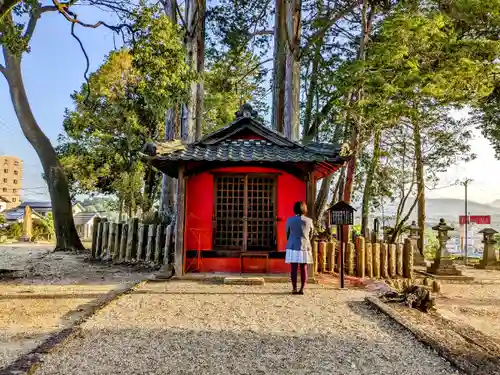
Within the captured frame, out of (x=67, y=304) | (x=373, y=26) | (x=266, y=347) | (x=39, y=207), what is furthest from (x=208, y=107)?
(x=39, y=207)

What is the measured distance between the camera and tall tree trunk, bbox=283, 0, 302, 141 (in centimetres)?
1457

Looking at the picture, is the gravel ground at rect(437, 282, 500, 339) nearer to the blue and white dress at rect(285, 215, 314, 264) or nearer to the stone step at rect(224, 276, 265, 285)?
the blue and white dress at rect(285, 215, 314, 264)

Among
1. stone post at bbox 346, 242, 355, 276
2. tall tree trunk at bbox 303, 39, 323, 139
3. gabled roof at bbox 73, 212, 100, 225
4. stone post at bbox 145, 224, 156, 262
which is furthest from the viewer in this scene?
gabled roof at bbox 73, 212, 100, 225

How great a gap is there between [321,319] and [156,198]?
1997 centimetres

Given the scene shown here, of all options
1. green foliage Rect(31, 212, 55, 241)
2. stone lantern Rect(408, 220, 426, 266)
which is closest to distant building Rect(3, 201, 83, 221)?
green foliage Rect(31, 212, 55, 241)

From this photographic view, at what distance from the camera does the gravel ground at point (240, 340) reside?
402cm

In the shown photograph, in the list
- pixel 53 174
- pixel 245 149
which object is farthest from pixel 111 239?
pixel 245 149

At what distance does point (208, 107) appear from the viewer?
21.0 meters

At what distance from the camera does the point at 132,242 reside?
510 inches

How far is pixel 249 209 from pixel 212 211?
2.72ft

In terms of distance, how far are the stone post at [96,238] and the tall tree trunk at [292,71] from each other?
667 centimetres

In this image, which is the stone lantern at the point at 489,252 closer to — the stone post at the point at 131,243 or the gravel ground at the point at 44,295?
the stone post at the point at 131,243

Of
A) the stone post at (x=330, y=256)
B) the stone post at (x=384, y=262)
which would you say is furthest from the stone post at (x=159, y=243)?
the stone post at (x=384, y=262)

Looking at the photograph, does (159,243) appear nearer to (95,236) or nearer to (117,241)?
(117,241)
